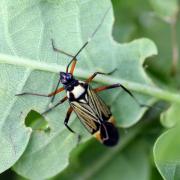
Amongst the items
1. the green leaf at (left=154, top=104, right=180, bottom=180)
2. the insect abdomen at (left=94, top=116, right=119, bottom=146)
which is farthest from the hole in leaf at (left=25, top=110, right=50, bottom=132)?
the green leaf at (left=154, top=104, right=180, bottom=180)

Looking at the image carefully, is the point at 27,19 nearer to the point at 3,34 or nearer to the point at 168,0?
the point at 3,34

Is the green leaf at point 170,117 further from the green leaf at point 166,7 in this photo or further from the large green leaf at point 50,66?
the green leaf at point 166,7

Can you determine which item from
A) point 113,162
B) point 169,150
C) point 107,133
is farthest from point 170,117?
point 169,150

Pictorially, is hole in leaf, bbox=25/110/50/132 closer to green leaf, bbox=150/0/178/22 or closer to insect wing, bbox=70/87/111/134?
insect wing, bbox=70/87/111/134

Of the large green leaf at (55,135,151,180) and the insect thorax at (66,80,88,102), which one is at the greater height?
the insect thorax at (66,80,88,102)

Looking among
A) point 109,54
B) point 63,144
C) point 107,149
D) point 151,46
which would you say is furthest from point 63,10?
point 107,149

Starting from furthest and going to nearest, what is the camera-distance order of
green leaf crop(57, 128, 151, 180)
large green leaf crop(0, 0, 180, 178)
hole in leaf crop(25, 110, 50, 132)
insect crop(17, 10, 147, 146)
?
green leaf crop(57, 128, 151, 180), hole in leaf crop(25, 110, 50, 132), insect crop(17, 10, 147, 146), large green leaf crop(0, 0, 180, 178)

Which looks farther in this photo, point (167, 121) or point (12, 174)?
point (12, 174)

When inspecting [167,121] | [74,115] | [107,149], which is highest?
[74,115]
